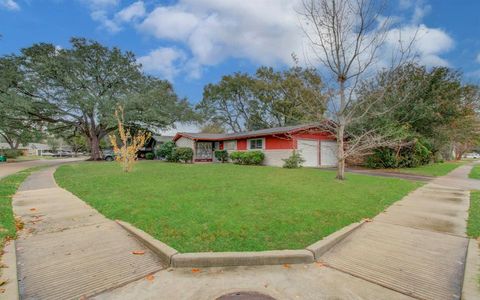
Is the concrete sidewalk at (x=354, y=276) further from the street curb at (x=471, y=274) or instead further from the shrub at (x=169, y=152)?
the shrub at (x=169, y=152)

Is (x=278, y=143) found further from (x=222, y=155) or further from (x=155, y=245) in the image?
(x=155, y=245)

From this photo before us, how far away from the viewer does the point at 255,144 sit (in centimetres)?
2059

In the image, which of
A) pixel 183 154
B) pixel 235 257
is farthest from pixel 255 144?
pixel 235 257

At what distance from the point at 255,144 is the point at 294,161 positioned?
4.59m

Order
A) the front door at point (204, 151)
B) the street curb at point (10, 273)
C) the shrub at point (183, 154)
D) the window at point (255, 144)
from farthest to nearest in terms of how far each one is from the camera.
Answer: the front door at point (204, 151) → the shrub at point (183, 154) → the window at point (255, 144) → the street curb at point (10, 273)

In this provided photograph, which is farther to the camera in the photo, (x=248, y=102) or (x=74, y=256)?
(x=248, y=102)

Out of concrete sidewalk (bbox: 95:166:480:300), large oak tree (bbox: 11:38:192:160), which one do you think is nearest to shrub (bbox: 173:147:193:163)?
large oak tree (bbox: 11:38:192:160)

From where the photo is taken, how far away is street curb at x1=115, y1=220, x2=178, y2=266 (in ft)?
10.6

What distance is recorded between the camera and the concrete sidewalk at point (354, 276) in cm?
254

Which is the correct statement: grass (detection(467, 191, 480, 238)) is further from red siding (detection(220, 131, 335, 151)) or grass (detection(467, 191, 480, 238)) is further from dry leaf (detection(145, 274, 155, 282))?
red siding (detection(220, 131, 335, 151))

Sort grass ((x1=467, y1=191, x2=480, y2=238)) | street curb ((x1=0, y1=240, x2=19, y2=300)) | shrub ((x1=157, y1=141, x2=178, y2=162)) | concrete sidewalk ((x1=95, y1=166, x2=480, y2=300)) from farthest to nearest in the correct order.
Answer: shrub ((x1=157, y1=141, x2=178, y2=162)), grass ((x1=467, y1=191, x2=480, y2=238)), concrete sidewalk ((x1=95, y1=166, x2=480, y2=300)), street curb ((x1=0, y1=240, x2=19, y2=300))

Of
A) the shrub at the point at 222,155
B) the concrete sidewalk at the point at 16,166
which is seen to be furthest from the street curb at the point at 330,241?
the shrub at the point at 222,155

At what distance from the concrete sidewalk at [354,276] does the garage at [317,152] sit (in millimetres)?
14030

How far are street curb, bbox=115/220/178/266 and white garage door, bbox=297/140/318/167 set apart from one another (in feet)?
48.7
